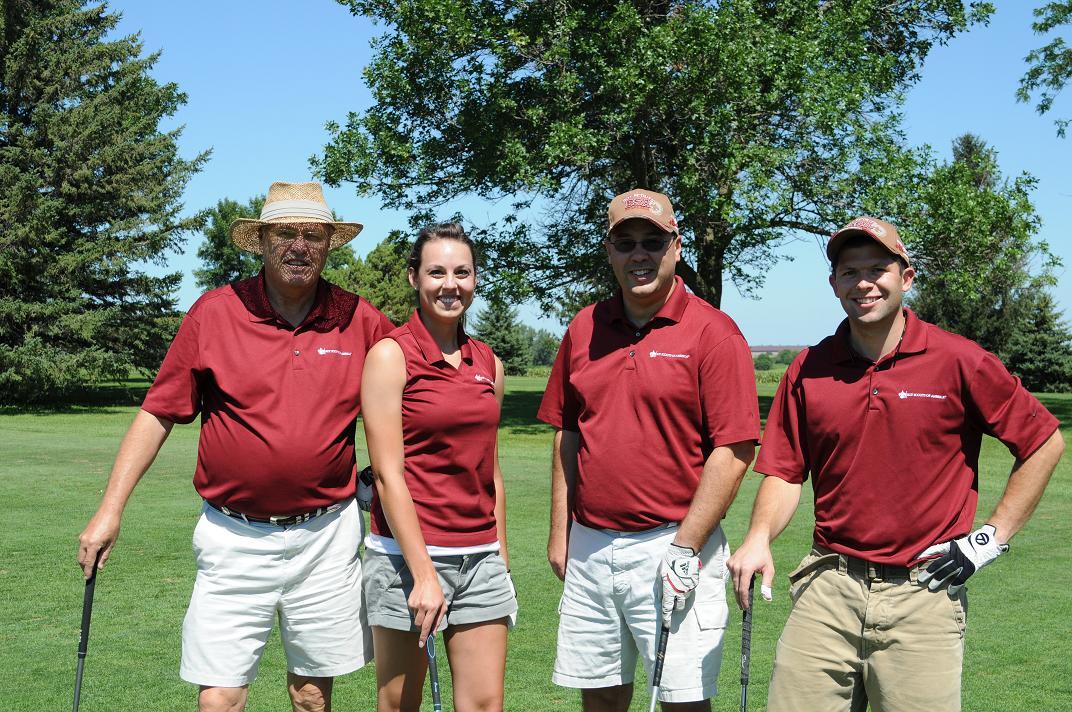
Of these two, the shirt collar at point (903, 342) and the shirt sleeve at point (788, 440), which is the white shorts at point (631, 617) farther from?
the shirt collar at point (903, 342)

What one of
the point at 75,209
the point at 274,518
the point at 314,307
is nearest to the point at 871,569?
the point at 274,518

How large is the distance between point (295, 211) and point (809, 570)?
7.31ft

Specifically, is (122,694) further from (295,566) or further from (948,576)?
(948,576)

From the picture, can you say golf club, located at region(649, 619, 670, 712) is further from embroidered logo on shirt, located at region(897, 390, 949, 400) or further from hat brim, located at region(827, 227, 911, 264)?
hat brim, located at region(827, 227, 911, 264)

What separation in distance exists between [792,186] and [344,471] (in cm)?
2089

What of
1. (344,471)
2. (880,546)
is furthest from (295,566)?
(880,546)

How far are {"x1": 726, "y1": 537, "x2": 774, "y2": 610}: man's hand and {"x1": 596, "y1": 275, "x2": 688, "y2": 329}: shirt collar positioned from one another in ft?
2.68

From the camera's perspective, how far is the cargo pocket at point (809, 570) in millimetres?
3656

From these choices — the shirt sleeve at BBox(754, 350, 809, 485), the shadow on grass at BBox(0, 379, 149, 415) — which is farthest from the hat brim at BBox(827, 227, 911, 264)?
the shadow on grass at BBox(0, 379, 149, 415)

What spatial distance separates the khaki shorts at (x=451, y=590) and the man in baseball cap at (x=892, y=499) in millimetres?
817

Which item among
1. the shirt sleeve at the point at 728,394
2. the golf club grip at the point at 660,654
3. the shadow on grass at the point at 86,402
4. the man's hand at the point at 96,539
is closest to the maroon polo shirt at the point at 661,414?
the shirt sleeve at the point at 728,394

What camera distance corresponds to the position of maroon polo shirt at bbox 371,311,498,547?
148 inches

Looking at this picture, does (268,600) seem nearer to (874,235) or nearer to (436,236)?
(436,236)

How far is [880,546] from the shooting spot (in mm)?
3549
